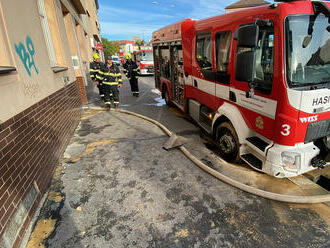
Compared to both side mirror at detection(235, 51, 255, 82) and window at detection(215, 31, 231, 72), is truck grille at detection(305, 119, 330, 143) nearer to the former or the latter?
side mirror at detection(235, 51, 255, 82)

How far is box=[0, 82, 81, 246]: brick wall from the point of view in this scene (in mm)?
2045

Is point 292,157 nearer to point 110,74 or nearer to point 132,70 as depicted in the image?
point 110,74

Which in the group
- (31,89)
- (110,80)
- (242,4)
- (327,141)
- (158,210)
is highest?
(242,4)

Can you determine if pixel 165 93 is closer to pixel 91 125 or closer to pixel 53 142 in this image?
pixel 91 125

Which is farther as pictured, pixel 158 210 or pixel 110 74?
pixel 110 74

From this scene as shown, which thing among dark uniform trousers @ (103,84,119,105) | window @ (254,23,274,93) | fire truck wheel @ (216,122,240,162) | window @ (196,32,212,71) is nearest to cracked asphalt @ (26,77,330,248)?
fire truck wheel @ (216,122,240,162)

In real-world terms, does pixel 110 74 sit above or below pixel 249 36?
below

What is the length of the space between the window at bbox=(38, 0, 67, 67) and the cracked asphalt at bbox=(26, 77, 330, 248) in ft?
9.30

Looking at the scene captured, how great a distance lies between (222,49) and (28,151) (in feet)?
11.6

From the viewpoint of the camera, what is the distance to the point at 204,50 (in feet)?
13.6

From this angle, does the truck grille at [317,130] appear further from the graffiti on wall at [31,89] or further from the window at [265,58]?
the graffiti on wall at [31,89]

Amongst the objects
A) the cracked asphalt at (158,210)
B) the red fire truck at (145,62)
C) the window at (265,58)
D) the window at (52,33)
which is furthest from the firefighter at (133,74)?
A: the red fire truck at (145,62)

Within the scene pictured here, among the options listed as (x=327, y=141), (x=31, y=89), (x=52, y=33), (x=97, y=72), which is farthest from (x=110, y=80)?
(x=327, y=141)

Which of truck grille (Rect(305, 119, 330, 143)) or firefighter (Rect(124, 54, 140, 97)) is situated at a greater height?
firefighter (Rect(124, 54, 140, 97))
